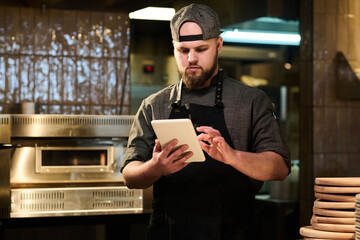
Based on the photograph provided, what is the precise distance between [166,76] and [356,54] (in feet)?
5.08

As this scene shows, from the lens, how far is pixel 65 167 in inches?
140

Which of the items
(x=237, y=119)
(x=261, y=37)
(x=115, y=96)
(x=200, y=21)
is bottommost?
(x=237, y=119)

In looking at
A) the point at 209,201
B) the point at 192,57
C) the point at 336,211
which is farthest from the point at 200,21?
the point at 336,211

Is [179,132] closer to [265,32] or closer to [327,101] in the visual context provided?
[327,101]

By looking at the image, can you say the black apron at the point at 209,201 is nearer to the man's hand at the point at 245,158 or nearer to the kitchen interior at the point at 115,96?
the man's hand at the point at 245,158

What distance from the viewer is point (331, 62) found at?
459cm

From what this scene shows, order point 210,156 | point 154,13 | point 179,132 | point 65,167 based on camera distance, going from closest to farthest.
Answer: point 179,132, point 210,156, point 65,167, point 154,13

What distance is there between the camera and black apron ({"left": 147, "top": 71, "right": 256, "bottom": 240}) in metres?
2.00

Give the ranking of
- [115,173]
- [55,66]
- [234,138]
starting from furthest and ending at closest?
[55,66] < [115,173] < [234,138]

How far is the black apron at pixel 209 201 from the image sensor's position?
200 cm

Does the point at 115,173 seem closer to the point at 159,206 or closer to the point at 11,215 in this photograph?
the point at 11,215

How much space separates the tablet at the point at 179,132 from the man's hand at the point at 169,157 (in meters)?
0.02

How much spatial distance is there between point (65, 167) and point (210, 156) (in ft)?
5.95

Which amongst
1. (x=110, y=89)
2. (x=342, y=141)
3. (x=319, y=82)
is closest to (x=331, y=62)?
(x=319, y=82)
